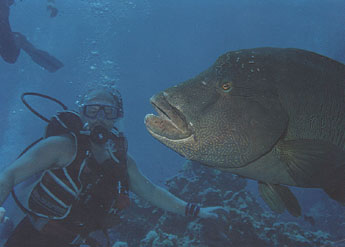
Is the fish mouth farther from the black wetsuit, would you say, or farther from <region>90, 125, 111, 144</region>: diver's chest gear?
the black wetsuit

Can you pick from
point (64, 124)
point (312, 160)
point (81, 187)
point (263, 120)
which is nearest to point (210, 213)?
point (81, 187)

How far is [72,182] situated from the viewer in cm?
287

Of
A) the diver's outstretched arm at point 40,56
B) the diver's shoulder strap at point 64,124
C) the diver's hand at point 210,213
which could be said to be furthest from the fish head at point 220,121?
the diver's outstretched arm at point 40,56

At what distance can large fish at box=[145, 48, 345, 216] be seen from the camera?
1319 millimetres

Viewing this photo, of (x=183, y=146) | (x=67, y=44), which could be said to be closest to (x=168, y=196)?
(x=183, y=146)

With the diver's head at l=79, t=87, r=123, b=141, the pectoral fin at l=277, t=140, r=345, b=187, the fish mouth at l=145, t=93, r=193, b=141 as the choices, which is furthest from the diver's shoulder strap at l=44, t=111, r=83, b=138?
the pectoral fin at l=277, t=140, r=345, b=187

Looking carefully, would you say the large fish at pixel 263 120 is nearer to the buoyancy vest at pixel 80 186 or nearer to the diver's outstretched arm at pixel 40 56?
the buoyancy vest at pixel 80 186

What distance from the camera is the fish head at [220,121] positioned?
132 centimetres

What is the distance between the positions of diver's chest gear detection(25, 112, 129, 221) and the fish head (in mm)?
1943

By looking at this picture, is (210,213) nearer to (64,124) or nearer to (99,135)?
(99,135)

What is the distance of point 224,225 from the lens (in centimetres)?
439

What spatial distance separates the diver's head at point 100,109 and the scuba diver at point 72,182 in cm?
2

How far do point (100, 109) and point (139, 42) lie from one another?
7565 cm

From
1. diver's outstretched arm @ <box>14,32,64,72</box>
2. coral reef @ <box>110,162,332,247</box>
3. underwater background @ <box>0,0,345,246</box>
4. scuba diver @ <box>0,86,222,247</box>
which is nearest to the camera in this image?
scuba diver @ <box>0,86,222,247</box>
